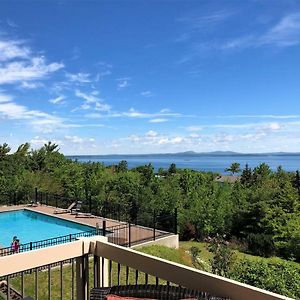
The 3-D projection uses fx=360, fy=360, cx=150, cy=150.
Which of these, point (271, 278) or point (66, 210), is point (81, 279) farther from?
point (66, 210)

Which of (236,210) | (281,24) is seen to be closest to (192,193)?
(236,210)

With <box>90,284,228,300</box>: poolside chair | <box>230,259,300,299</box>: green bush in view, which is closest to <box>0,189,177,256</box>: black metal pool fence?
<box>230,259,300,299</box>: green bush

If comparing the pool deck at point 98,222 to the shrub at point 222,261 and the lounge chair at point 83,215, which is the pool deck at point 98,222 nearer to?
the lounge chair at point 83,215

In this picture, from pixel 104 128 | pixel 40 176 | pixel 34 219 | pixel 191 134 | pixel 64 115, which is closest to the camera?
pixel 34 219

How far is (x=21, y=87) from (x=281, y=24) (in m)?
13.2

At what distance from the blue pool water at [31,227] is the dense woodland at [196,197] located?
203 cm

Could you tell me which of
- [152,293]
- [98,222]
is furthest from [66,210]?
[152,293]

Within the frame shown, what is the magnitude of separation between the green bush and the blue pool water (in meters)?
6.94

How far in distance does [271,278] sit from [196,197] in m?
8.99

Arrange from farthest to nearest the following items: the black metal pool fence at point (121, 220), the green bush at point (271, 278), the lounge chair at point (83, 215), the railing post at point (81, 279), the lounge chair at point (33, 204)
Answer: the lounge chair at point (33, 204) → the lounge chair at point (83, 215) → the black metal pool fence at point (121, 220) → the green bush at point (271, 278) → the railing post at point (81, 279)

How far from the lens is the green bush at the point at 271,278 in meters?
6.07

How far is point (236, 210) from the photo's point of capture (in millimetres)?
14602

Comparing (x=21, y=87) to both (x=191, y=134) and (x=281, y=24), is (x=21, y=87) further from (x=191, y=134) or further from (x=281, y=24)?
(x=191, y=134)

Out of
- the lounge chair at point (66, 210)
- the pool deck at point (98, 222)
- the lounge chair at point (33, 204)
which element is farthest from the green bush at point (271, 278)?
the lounge chair at point (33, 204)
